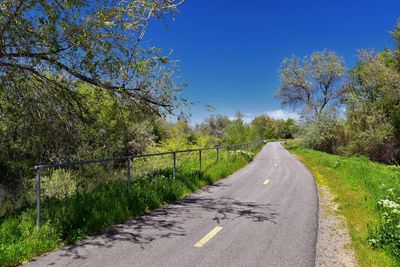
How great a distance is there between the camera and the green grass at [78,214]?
19.3 ft

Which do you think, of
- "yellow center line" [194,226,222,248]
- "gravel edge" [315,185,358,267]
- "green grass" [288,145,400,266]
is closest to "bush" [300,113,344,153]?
"green grass" [288,145,400,266]

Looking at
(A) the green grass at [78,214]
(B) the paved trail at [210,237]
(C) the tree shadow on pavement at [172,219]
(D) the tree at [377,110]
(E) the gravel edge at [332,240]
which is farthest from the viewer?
(D) the tree at [377,110]

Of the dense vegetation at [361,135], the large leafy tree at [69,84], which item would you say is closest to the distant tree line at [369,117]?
the dense vegetation at [361,135]

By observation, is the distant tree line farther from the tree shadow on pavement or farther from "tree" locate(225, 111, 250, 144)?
the tree shadow on pavement

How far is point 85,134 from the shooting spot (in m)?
10.8

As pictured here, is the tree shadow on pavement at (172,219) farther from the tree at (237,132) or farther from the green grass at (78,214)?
the tree at (237,132)

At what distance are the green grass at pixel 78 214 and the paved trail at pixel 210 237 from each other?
0.29 m

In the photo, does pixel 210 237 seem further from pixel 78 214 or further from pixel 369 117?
pixel 369 117

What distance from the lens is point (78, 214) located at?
7.27 m

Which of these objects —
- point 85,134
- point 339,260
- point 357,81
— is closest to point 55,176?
point 85,134

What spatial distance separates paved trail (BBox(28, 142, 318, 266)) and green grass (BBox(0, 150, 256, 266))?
0.96ft

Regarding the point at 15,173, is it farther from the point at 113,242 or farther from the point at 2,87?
Result: the point at 113,242

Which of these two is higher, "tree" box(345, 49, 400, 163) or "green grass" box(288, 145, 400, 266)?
"tree" box(345, 49, 400, 163)

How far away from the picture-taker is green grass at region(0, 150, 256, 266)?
19.3ft
